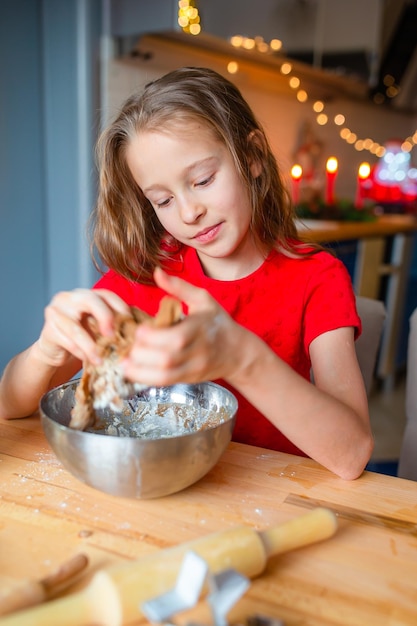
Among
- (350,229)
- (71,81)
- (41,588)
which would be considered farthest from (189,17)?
(41,588)

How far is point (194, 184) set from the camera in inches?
36.0

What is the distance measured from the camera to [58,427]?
625 mm

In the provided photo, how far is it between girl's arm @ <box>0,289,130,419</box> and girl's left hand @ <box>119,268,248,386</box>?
0.12 metres

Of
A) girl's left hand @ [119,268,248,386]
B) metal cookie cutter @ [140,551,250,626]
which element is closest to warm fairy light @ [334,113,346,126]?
girl's left hand @ [119,268,248,386]

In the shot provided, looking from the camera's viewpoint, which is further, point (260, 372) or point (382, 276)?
point (382, 276)

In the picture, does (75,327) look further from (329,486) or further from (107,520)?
(329,486)

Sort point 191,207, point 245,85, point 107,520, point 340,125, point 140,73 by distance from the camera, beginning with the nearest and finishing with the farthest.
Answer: point 107,520 < point 191,207 < point 140,73 < point 245,85 < point 340,125

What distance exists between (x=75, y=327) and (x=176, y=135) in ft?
1.26

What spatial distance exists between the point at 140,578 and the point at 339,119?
3.69m

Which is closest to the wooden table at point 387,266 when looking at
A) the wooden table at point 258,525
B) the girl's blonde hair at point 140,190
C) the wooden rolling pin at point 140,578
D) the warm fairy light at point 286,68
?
the warm fairy light at point 286,68

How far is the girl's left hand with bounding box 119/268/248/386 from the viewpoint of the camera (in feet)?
1.72

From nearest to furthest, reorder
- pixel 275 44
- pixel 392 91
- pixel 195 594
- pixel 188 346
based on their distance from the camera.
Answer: pixel 195 594
pixel 188 346
pixel 275 44
pixel 392 91

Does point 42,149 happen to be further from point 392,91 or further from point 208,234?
point 392,91

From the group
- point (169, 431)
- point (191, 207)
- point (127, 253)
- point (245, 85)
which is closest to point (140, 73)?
point (245, 85)
